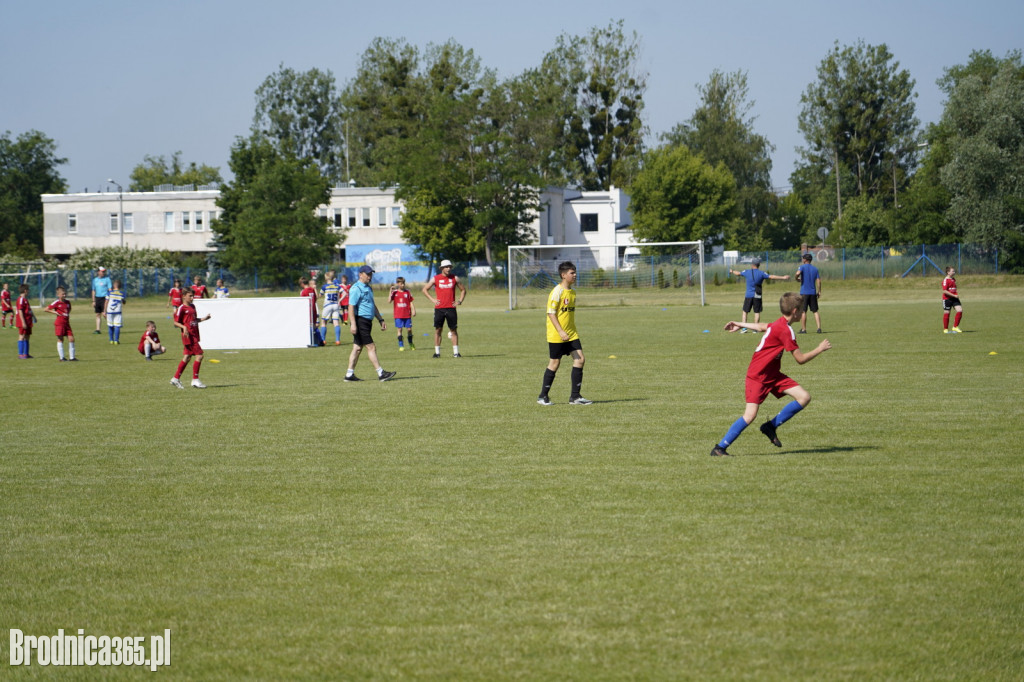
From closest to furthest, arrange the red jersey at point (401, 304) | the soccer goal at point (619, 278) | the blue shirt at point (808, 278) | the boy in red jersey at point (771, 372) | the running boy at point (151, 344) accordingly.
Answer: the boy in red jersey at point (771, 372) → the running boy at point (151, 344) → the red jersey at point (401, 304) → the blue shirt at point (808, 278) → the soccer goal at point (619, 278)

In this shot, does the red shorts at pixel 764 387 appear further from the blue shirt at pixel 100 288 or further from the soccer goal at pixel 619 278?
the soccer goal at pixel 619 278

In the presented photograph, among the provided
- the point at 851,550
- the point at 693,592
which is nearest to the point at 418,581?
the point at 693,592

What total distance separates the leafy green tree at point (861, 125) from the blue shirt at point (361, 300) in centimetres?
6883

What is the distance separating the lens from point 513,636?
521cm

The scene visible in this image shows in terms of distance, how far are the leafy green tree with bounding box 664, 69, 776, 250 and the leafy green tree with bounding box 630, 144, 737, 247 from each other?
9.85m

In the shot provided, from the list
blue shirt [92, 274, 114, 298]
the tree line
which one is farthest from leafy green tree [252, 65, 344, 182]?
blue shirt [92, 274, 114, 298]

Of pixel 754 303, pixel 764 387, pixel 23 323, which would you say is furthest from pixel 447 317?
pixel 764 387

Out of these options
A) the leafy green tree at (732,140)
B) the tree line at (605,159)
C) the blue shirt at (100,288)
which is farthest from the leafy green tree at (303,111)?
the blue shirt at (100,288)

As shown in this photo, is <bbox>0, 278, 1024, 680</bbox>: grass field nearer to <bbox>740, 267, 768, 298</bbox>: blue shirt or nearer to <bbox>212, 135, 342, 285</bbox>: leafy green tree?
<bbox>740, 267, 768, 298</bbox>: blue shirt

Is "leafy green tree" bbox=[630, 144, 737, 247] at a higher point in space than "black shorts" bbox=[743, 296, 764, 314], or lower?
higher

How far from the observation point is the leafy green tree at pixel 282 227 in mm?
71938

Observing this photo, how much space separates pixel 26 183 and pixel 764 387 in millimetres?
116529

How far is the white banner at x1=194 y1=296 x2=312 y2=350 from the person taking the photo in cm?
2719

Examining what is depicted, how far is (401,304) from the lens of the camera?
84.0ft
